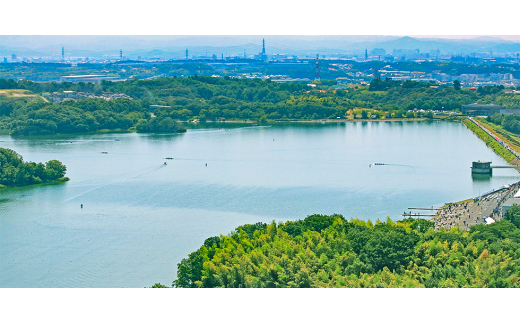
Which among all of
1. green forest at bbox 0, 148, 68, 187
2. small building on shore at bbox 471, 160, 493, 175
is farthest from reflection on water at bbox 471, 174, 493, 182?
green forest at bbox 0, 148, 68, 187

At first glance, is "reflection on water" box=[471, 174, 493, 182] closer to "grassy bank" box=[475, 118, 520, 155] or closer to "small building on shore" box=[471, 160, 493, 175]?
"small building on shore" box=[471, 160, 493, 175]

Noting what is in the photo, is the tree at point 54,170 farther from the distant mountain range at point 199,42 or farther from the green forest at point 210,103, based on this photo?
the green forest at point 210,103

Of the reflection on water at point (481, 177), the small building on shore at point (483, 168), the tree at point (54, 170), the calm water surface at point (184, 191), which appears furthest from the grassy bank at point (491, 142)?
the tree at point (54, 170)

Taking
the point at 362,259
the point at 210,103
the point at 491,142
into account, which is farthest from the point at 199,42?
the point at 210,103

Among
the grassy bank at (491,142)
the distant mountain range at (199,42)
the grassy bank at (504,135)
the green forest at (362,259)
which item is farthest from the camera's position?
the grassy bank at (504,135)

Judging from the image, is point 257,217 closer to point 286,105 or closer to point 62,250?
point 62,250

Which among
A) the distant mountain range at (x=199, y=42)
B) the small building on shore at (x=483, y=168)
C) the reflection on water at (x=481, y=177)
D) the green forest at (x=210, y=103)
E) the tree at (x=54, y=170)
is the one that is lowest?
the reflection on water at (x=481, y=177)

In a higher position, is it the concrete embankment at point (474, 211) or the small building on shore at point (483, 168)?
the small building on shore at point (483, 168)

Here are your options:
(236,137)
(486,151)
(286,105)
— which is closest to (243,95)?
(286,105)

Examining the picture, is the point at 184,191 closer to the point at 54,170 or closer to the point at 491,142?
the point at 54,170
